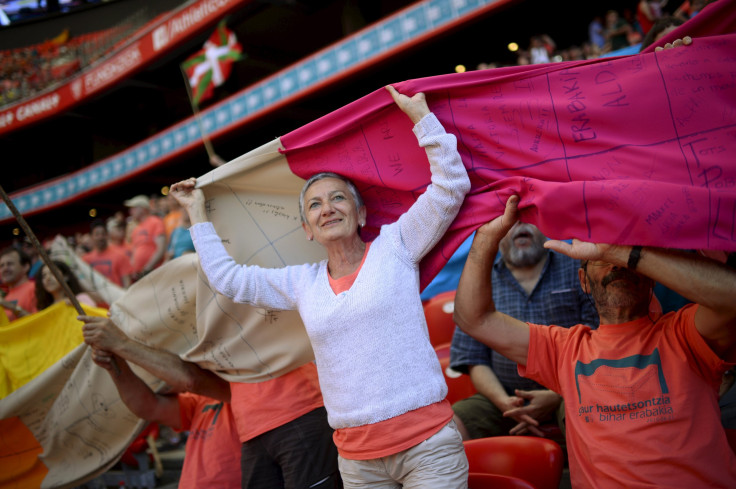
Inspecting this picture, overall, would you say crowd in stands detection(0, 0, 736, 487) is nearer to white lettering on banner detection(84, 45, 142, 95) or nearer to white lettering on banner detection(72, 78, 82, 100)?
white lettering on banner detection(84, 45, 142, 95)

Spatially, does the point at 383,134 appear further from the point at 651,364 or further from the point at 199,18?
the point at 199,18

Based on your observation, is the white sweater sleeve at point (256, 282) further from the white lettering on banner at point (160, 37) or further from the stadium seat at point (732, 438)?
the white lettering on banner at point (160, 37)

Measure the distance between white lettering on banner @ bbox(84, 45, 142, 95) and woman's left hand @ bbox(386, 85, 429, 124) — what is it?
12977mm

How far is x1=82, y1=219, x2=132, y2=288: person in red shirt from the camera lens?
5973mm

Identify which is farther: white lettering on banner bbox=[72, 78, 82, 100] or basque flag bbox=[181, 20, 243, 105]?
white lettering on banner bbox=[72, 78, 82, 100]

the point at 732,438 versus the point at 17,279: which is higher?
the point at 17,279

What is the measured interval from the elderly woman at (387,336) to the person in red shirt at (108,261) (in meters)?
4.49

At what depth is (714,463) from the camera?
1.55m

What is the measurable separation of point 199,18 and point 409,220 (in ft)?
36.5

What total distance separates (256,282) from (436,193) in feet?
2.46

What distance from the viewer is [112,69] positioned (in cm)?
1385

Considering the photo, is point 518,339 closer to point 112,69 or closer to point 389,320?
point 389,320

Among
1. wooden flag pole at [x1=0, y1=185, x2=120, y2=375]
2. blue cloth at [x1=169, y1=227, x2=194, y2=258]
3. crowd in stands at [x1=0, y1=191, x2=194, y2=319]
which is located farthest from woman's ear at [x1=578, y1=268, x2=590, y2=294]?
blue cloth at [x1=169, y1=227, x2=194, y2=258]

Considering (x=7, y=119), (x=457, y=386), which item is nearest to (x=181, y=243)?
(x=457, y=386)
